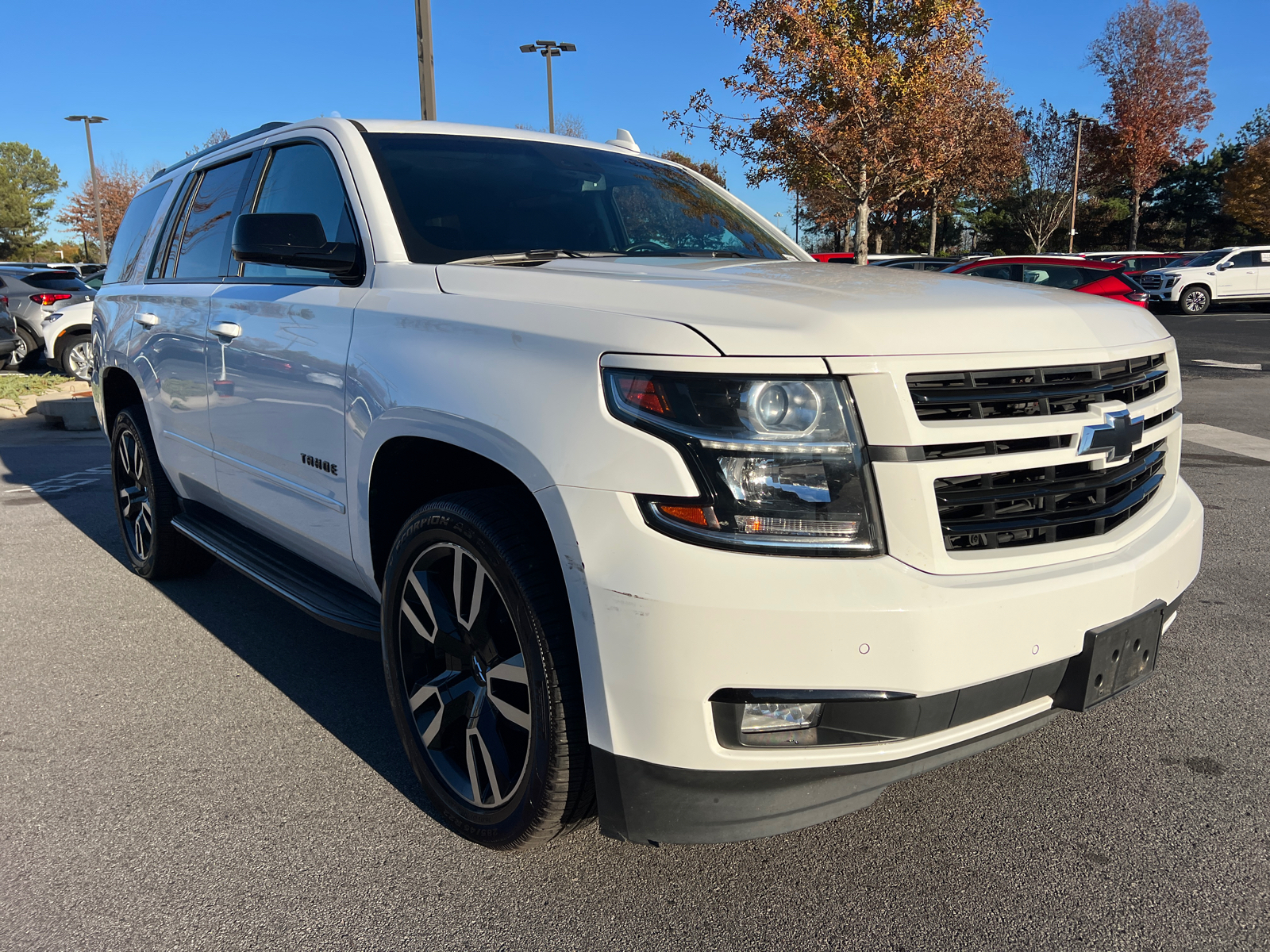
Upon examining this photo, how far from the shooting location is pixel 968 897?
7.41ft

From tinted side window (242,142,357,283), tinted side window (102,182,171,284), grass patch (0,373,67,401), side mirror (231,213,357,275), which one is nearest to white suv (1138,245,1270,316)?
grass patch (0,373,67,401)

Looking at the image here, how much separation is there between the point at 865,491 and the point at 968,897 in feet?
3.53

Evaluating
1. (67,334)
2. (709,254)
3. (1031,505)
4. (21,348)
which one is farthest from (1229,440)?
(21,348)

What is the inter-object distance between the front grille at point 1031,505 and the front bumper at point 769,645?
86 mm

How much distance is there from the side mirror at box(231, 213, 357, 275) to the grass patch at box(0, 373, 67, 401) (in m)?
11.0

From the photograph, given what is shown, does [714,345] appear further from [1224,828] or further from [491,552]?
[1224,828]

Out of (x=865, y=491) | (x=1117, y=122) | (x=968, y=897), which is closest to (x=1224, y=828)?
(x=968, y=897)

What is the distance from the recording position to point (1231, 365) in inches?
566

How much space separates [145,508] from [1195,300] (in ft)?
92.0

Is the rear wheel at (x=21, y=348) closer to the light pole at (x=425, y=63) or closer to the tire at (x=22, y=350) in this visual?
the tire at (x=22, y=350)

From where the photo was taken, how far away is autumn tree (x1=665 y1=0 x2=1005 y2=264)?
18.6 metres

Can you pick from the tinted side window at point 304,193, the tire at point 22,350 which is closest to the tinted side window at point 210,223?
the tinted side window at point 304,193

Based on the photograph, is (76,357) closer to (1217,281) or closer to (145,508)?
(145,508)

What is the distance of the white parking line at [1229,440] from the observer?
784cm
